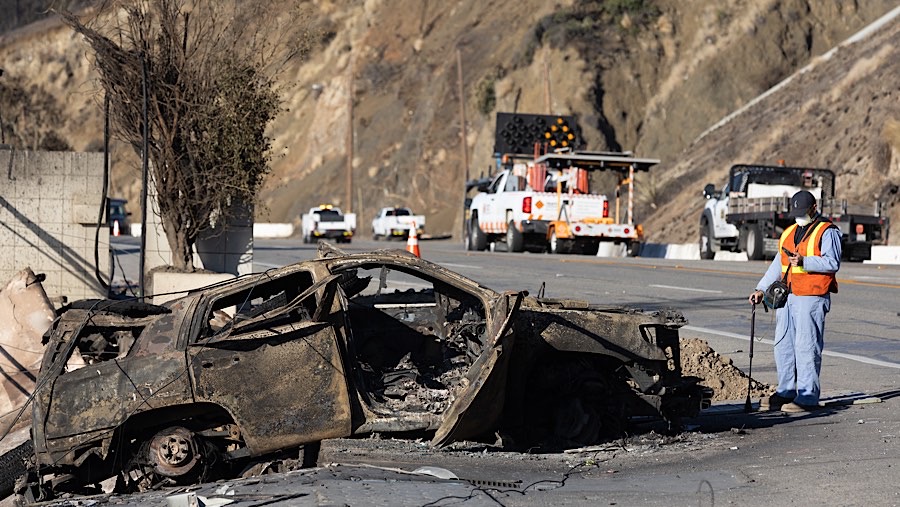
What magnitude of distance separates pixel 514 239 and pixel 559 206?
1492 millimetres

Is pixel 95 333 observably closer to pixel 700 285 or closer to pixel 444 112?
pixel 700 285

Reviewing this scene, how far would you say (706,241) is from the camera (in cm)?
3153

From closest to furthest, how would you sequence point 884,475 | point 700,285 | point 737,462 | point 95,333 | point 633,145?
1. point 884,475
2. point 737,462
3. point 95,333
4. point 700,285
5. point 633,145

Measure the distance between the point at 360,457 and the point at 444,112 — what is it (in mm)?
56933

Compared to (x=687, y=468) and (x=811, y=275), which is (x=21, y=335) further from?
(x=811, y=275)

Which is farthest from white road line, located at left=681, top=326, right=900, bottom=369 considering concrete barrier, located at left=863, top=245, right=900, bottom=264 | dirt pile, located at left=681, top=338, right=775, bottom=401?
concrete barrier, located at left=863, top=245, right=900, bottom=264

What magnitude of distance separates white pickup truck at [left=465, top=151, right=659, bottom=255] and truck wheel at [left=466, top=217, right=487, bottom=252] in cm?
66

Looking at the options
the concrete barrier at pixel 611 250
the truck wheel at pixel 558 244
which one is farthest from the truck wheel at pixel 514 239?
the concrete barrier at pixel 611 250

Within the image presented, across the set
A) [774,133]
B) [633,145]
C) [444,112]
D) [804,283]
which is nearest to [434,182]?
[444,112]

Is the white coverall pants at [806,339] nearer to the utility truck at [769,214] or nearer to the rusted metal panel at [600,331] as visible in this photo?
the rusted metal panel at [600,331]

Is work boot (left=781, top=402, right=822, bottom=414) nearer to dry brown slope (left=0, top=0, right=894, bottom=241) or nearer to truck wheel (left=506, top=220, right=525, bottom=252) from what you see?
truck wheel (left=506, top=220, right=525, bottom=252)

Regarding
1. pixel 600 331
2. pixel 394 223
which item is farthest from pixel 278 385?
pixel 394 223

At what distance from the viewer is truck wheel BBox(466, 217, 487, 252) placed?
34219 millimetres

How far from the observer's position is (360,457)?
7453mm
